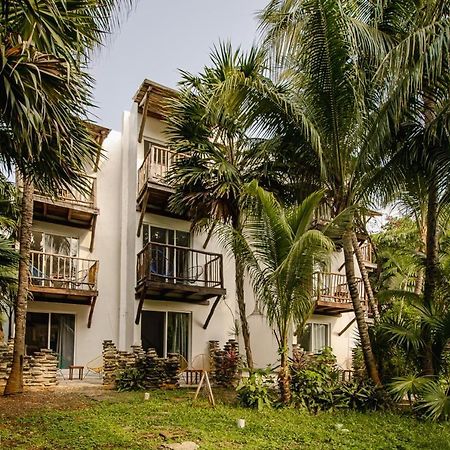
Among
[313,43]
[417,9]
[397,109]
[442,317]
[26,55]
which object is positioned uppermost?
[417,9]

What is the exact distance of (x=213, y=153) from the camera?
11367mm

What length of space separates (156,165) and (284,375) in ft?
24.3

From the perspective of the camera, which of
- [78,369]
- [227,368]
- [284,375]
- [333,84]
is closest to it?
[284,375]

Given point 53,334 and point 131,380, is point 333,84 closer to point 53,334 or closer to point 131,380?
point 131,380

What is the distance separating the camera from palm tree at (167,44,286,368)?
35.8ft

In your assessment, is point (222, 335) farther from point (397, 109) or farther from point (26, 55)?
point (26, 55)

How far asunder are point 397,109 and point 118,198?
9.44m

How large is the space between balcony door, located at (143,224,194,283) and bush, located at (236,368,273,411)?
478 centimetres

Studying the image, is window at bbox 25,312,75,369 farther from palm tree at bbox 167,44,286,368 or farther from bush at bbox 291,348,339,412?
bush at bbox 291,348,339,412

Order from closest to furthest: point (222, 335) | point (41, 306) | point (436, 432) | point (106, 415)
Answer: point (436, 432) < point (106, 415) < point (41, 306) < point (222, 335)

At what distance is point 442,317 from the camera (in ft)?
29.1

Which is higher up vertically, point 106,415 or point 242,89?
point 242,89

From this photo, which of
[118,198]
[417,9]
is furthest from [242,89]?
[118,198]

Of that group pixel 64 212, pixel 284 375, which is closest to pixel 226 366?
pixel 284 375
